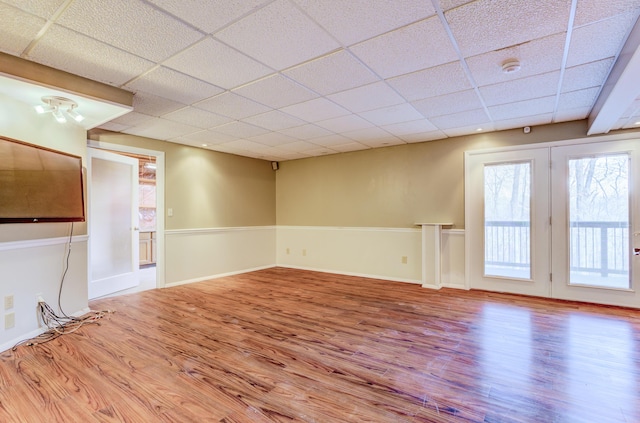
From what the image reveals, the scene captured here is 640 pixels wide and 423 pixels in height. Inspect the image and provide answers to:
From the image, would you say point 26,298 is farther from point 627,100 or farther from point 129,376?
point 627,100

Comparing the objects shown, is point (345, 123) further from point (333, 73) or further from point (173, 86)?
point (173, 86)

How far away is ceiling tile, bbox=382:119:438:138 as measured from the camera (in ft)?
13.5

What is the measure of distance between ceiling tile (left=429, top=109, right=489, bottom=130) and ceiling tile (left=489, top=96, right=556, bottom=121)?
0.13 m

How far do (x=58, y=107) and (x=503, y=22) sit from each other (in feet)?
11.9

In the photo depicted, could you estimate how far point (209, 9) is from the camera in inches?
71.6

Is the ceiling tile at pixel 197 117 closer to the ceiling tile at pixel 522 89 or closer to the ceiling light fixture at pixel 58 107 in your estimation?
the ceiling light fixture at pixel 58 107

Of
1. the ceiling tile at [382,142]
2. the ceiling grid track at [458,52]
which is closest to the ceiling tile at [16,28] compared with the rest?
the ceiling grid track at [458,52]

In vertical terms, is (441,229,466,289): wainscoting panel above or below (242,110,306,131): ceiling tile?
below

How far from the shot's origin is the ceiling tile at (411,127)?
412 cm

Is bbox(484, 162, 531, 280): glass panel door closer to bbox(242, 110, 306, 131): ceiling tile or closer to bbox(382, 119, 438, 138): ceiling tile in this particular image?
bbox(382, 119, 438, 138): ceiling tile

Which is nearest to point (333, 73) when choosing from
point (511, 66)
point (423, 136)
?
point (511, 66)

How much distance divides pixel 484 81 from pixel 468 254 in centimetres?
274

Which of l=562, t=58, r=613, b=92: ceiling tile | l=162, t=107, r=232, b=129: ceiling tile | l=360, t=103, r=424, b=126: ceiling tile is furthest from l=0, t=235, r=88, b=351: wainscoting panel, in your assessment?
l=562, t=58, r=613, b=92: ceiling tile

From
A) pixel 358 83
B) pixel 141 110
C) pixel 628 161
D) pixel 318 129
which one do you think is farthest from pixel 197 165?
pixel 628 161
